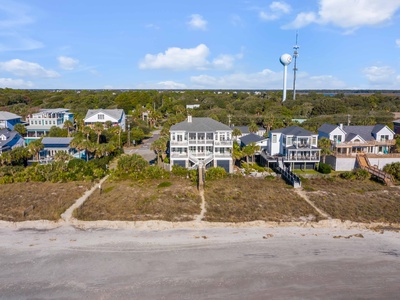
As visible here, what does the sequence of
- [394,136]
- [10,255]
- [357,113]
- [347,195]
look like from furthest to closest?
[357,113], [394,136], [347,195], [10,255]

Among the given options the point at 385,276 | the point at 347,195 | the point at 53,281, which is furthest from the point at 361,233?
the point at 53,281

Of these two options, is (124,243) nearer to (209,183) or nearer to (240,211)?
(240,211)

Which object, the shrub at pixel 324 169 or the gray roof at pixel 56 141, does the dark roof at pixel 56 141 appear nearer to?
the gray roof at pixel 56 141

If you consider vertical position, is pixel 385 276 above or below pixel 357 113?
below

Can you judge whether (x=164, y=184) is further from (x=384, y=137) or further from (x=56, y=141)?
(x=384, y=137)

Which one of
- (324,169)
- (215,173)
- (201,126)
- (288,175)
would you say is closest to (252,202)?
(215,173)

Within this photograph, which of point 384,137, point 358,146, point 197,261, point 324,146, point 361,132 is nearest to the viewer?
point 197,261
